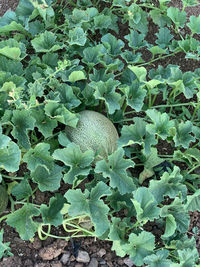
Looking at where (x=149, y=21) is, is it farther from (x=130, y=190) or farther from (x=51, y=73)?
(x=130, y=190)

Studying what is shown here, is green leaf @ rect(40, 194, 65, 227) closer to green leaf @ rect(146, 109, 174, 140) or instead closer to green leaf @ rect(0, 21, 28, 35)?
green leaf @ rect(146, 109, 174, 140)

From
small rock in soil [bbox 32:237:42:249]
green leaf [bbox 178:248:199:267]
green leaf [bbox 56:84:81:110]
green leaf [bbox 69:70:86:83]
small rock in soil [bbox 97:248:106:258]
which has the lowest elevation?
small rock in soil [bbox 97:248:106:258]

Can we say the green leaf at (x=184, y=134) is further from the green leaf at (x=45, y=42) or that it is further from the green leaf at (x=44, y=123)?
the green leaf at (x=45, y=42)

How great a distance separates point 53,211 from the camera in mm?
2459

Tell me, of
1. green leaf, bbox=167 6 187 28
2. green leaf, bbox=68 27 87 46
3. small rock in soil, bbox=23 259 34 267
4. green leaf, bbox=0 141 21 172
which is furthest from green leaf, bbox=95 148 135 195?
green leaf, bbox=167 6 187 28

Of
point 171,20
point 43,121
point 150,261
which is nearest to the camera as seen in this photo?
point 150,261

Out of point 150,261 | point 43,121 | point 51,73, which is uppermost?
point 51,73

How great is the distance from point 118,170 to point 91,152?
199mm

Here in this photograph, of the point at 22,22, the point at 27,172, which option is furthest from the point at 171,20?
the point at 27,172

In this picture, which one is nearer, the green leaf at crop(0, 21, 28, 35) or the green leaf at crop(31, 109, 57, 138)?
the green leaf at crop(31, 109, 57, 138)

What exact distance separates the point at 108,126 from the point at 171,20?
52.8 inches

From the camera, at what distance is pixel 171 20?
366 cm

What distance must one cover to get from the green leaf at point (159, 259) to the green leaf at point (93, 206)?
279mm

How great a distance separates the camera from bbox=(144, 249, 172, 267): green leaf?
234cm
